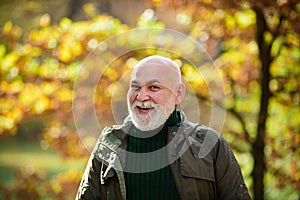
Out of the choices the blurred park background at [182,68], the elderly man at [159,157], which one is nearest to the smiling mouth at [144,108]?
the elderly man at [159,157]

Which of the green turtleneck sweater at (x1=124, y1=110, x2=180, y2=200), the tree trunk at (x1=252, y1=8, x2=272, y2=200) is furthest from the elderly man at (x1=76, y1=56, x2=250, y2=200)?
the tree trunk at (x1=252, y1=8, x2=272, y2=200)

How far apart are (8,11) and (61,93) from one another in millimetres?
1344

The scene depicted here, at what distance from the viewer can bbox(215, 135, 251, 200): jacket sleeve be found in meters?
2.72

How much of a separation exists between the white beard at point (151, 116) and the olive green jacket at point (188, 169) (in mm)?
96

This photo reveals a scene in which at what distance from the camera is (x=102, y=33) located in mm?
4832

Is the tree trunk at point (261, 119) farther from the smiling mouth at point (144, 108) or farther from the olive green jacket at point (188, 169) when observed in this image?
the smiling mouth at point (144, 108)

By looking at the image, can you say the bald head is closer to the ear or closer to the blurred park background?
the ear

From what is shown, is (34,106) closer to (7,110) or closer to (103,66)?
(7,110)

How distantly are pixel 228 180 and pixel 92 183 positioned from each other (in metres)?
0.59

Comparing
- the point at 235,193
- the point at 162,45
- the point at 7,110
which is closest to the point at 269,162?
the point at 162,45

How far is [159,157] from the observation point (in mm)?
2852

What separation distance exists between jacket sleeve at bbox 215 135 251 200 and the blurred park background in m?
1.93

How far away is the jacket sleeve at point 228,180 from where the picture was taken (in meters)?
2.72

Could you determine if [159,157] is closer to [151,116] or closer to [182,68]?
[151,116]
